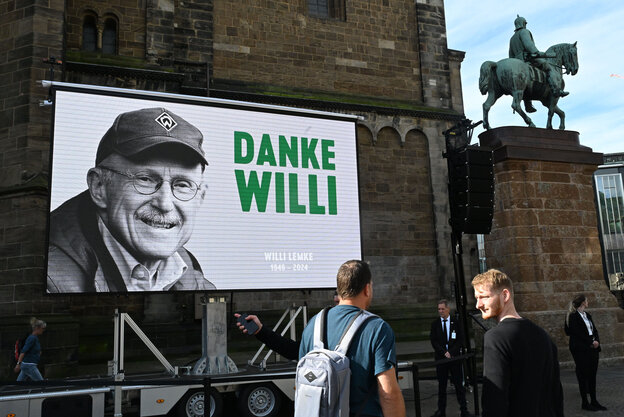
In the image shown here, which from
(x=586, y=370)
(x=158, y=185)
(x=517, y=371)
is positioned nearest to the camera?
(x=517, y=371)

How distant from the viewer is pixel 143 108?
8859mm

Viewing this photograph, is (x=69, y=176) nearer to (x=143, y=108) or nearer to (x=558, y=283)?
(x=143, y=108)

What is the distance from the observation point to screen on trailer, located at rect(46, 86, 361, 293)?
27.0 ft

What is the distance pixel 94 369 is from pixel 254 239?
4988mm

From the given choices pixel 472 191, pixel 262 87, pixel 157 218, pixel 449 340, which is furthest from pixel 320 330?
pixel 262 87

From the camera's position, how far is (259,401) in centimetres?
782

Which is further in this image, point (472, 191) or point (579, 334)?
point (472, 191)

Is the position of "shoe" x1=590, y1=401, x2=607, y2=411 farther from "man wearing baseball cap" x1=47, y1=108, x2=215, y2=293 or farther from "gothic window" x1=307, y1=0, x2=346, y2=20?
"gothic window" x1=307, y1=0, x2=346, y2=20

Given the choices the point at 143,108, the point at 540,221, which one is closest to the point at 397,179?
the point at 540,221

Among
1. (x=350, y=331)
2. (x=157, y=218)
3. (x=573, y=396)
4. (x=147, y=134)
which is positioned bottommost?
(x=573, y=396)

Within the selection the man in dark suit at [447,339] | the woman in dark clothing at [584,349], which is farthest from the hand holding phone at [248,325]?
the woman in dark clothing at [584,349]

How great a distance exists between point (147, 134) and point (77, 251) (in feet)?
7.10

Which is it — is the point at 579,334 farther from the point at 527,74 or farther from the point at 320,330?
the point at 527,74

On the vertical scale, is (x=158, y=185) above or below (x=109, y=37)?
below
